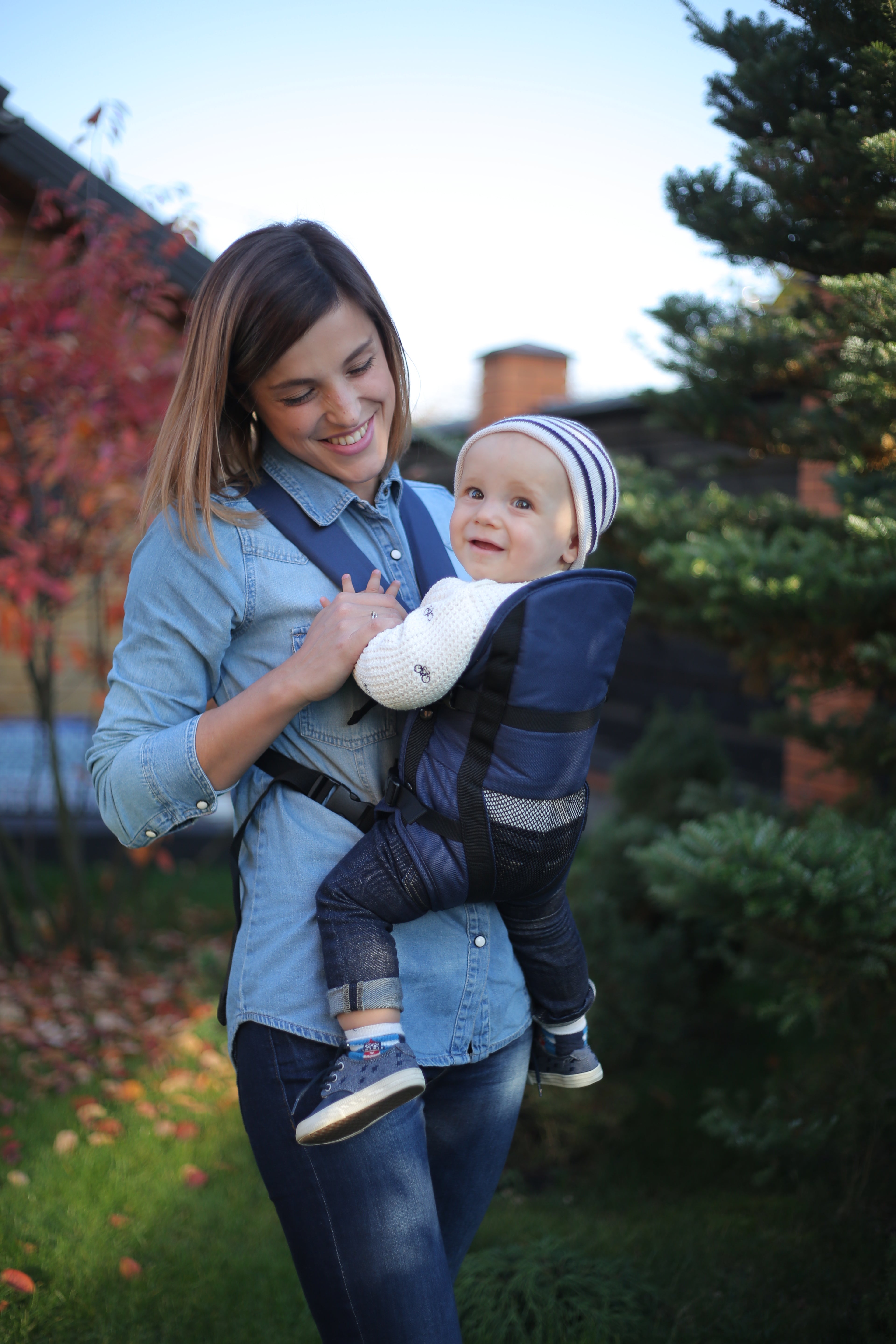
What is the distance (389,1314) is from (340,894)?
1.88 ft

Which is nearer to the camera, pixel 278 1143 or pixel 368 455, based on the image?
pixel 278 1143

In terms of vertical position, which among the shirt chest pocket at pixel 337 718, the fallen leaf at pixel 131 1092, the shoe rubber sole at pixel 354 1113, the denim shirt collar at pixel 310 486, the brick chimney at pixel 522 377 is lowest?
the fallen leaf at pixel 131 1092

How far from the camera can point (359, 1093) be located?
1300mm

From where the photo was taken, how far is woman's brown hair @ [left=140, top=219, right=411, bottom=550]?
59.3 inches

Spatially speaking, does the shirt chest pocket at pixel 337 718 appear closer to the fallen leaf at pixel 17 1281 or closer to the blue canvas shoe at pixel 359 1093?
the blue canvas shoe at pixel 359 1093

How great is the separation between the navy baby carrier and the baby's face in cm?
13

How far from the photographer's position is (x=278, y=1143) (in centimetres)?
140

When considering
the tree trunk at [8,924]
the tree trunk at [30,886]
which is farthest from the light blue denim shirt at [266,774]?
the tree trunk at [30,886]

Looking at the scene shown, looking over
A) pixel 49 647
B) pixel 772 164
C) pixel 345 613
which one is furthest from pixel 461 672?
pixel 49 647

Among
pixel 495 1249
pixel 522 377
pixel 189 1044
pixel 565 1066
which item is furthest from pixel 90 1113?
pixel 522 377

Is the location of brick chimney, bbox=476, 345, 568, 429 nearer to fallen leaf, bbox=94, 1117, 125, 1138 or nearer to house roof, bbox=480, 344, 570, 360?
house roof, bbox=480, 344, 570, 360

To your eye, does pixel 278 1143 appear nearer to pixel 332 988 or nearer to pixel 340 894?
pixel 332 988

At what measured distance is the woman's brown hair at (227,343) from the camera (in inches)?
59.3

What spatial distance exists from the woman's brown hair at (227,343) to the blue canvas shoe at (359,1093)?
0.78 metres
